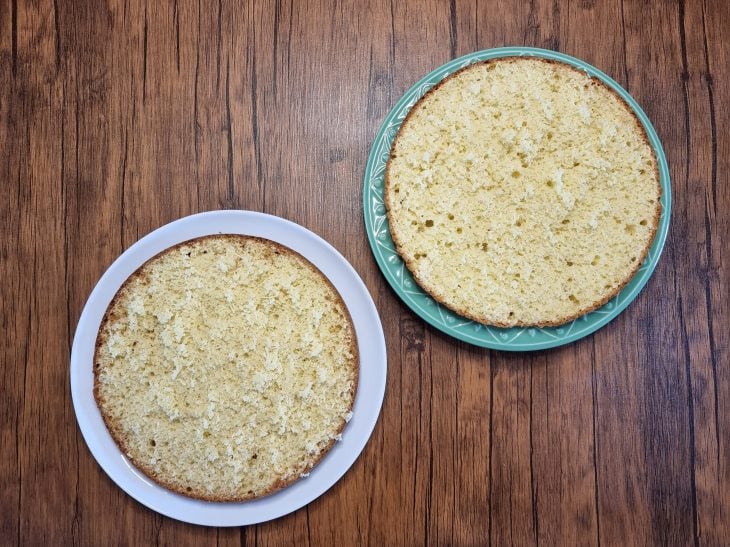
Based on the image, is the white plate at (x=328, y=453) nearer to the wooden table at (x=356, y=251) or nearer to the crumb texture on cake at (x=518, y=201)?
the wooden table at (x=356, y=251)

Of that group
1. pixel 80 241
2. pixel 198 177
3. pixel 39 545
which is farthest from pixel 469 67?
pixel 39 545

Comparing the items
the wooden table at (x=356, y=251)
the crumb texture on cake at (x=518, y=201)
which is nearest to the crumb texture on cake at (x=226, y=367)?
the wooden table at (x=356, y=251)

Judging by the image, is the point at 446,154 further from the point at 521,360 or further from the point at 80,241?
the point at 80,241

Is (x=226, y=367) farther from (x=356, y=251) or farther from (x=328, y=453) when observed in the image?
(x=356, y=251)

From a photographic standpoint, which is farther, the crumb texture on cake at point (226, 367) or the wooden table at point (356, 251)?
the wooden table at point (356, 251)

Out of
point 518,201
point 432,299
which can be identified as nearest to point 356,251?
point 432,299

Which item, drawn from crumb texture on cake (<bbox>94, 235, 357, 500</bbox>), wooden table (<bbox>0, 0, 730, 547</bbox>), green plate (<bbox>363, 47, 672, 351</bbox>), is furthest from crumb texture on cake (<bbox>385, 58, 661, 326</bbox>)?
crumb texture on cake (<bbox>94, 235, 357, 500</bbox>)
